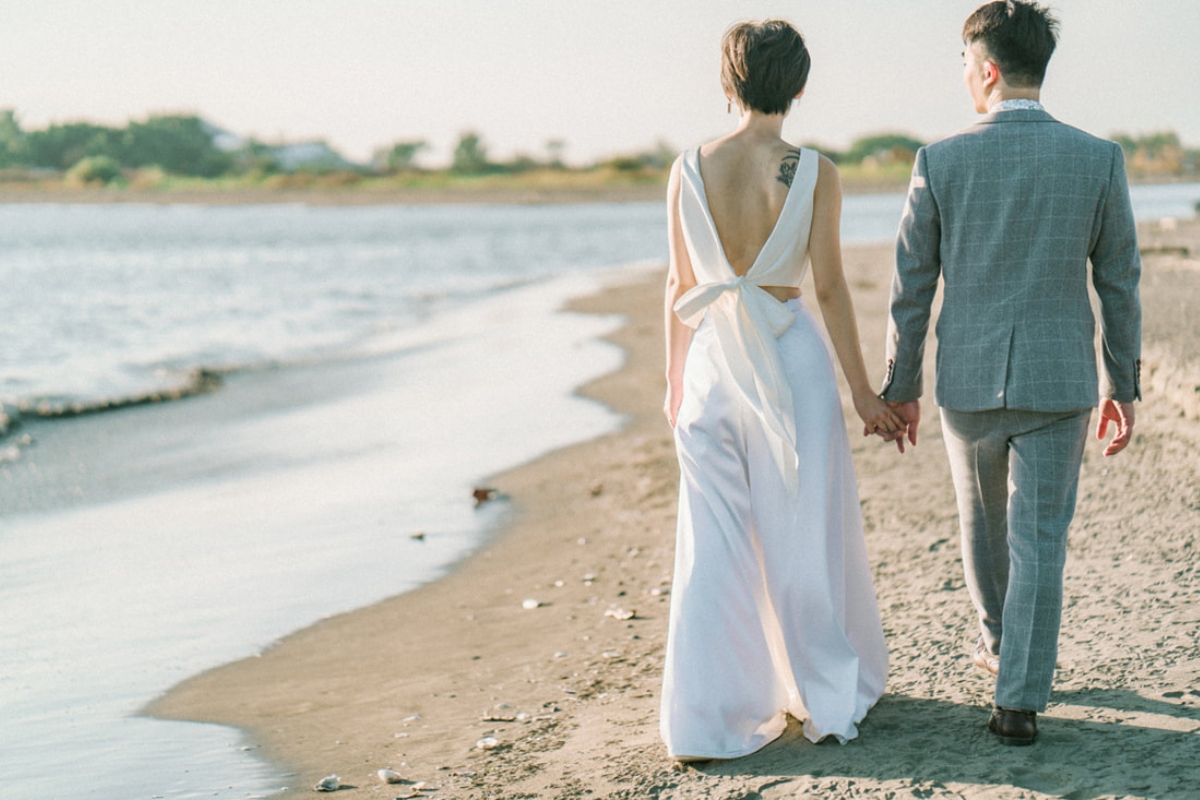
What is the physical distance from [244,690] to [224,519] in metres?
2.80

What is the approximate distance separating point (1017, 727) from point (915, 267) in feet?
3.91

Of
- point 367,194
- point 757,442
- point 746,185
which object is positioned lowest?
point 757,442

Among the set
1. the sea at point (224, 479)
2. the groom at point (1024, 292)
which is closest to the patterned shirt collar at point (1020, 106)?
the groom at point (1024, 292)

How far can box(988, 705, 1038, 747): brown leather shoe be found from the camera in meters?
2.83

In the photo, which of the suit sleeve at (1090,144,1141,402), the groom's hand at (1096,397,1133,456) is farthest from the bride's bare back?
the groom's hand at (1096,397,1133,456)

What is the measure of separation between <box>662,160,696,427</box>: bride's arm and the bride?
0.03 m

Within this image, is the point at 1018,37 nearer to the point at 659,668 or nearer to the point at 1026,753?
the point at 1026,753

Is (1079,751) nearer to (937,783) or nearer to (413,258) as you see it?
(937,783)

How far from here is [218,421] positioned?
1090 cm

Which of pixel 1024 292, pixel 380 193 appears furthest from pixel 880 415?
pixel 380 193

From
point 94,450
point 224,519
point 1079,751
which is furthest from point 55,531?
point 1079,751

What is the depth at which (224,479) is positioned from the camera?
8.10 m

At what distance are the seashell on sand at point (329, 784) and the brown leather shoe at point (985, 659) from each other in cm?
194

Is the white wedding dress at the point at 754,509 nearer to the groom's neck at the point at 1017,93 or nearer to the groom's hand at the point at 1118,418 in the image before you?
the groom's neck at the point at 1017,93
